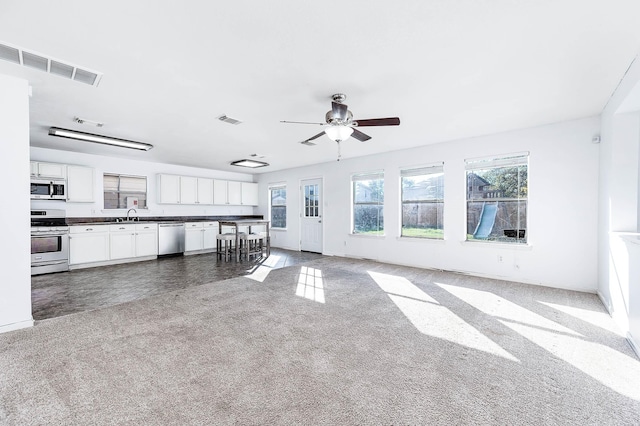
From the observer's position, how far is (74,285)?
4.27 meters

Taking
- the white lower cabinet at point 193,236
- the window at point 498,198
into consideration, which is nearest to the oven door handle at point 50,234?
the white lower cabinet at point 193,236

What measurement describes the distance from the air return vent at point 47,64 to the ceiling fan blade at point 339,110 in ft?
7.24

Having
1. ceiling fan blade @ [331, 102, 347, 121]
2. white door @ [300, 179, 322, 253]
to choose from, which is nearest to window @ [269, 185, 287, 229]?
white door @ [300, 179, 322, 253]

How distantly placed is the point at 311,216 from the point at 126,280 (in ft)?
14.4

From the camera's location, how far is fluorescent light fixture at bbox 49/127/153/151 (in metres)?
4.32

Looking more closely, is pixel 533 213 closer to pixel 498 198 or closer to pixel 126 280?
pixel 498 198

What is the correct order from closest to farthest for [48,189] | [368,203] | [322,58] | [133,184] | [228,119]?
1. [322,58]
2. [228,119]
3. [48,189]
4. [368,203]
5. [133,184]

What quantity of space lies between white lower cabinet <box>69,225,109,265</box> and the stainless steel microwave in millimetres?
737

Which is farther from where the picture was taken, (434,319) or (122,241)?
(122,241)

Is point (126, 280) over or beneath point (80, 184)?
beneath

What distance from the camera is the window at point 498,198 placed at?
14.6 ft

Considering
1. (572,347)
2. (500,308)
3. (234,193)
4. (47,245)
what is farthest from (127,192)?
(572,347)

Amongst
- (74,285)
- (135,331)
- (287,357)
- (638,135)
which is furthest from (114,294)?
(638,135)

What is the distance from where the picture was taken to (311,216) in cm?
771
